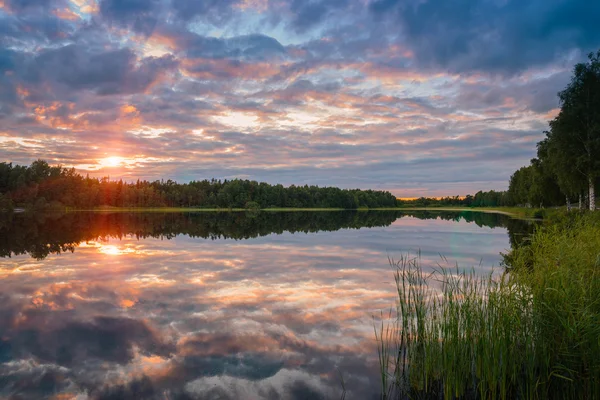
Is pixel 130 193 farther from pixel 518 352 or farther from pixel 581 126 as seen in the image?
pixel 518 352

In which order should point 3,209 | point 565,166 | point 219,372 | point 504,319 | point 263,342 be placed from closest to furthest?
1. point 504,319
2. point 219,372
3. point 263,342
4. point 565,166
5. point 3,209

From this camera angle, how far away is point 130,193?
15088 centimetres

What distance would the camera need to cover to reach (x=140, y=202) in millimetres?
152250

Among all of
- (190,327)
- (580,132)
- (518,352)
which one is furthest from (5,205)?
(518,352)

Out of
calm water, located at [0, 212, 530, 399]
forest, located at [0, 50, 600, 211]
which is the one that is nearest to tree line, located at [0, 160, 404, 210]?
forest, located at [0, 50, 600, 211]

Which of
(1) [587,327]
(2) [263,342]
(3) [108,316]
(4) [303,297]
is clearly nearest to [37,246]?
(3) [108,316]

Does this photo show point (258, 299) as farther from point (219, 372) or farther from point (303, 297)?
point (219, 372)

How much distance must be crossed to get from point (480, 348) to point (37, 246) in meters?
29.5

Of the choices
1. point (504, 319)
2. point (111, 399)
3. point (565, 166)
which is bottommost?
point (111, 399)

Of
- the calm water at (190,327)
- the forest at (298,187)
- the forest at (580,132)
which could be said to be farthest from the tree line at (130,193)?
the forest at (580,132)

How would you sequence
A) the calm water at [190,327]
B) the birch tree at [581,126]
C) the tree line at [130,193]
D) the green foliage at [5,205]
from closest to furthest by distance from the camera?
1. the calm water at [190,327]
2. the birch tree at [581,126]
3. the green foliage at [5,205]
4. the tree line at [130,193]

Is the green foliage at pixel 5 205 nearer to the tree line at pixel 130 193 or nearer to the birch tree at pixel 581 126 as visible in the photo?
the tree line at pixel 130 193

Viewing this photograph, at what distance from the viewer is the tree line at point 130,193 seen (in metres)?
116

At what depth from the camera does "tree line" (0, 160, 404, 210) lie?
381 ft
